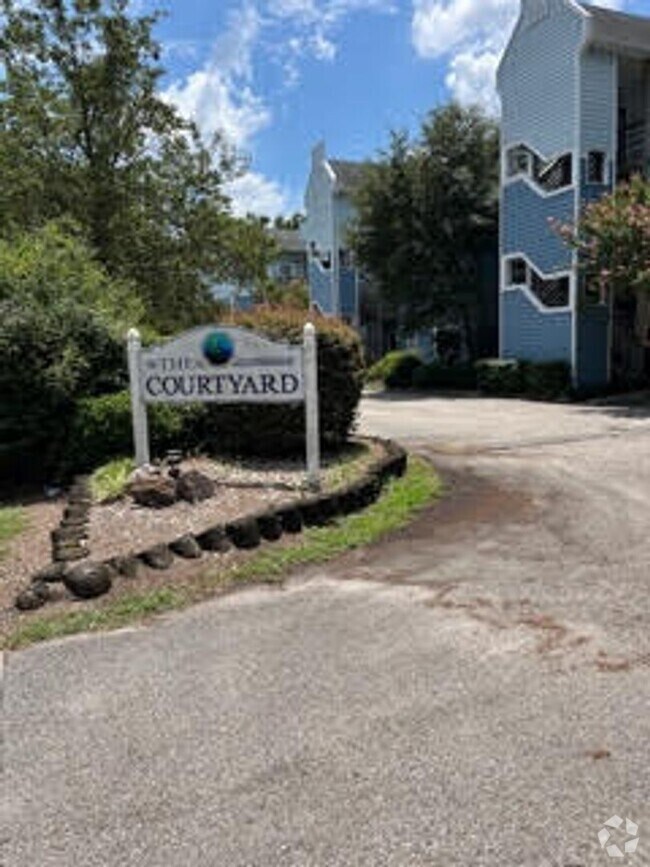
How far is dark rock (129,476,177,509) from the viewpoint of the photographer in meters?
7.20

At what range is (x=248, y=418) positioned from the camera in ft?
28.6

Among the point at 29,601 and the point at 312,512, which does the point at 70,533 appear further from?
the point at 312,512

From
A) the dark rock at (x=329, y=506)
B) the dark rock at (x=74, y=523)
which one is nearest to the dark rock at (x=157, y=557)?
the dark rock at (x=74, y=523)

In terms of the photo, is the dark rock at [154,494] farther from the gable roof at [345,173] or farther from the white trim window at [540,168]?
the gable roof at [345,173]

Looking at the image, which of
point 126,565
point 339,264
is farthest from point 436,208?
point 126,565

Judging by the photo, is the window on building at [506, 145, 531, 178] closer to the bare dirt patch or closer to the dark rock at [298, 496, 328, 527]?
the bare dirt patch

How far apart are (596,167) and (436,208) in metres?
5.67

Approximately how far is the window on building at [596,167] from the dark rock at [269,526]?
1698cm

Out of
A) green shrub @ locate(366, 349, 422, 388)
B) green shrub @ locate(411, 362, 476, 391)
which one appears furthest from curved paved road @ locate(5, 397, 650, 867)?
green shrub @ locate(366, 349, 422, 388)

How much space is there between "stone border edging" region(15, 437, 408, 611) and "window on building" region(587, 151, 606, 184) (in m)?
15.4

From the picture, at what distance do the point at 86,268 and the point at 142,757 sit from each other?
28.1 ft

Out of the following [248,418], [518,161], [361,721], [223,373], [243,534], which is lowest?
[361,721]

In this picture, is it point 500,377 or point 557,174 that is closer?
point 557,174

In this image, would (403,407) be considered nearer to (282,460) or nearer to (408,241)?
(408,241)
